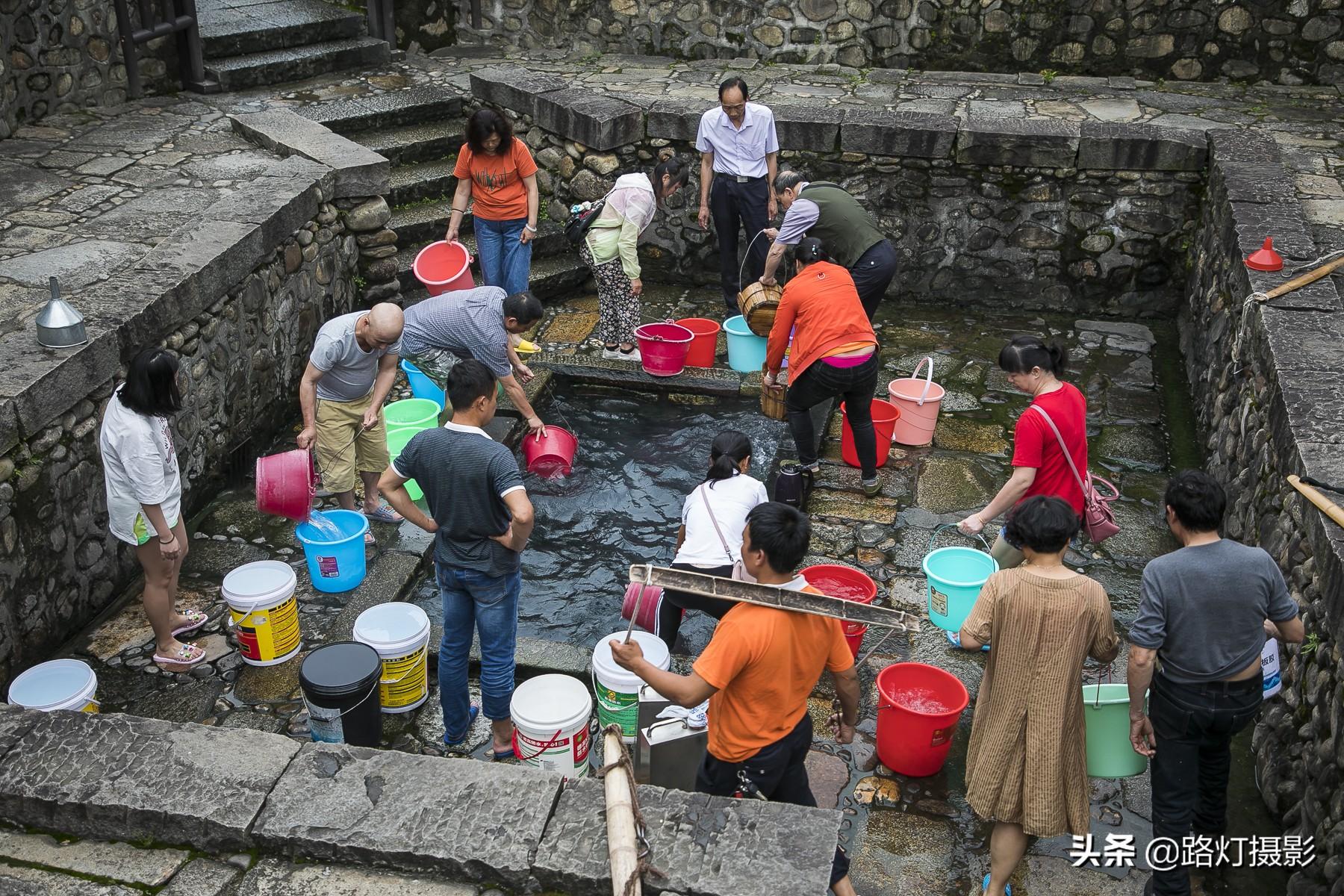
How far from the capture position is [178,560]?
214 inches

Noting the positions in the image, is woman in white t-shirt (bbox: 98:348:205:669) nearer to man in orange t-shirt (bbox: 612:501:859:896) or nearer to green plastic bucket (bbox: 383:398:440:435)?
green plastic bucket (bbox: 383:398:440:435)

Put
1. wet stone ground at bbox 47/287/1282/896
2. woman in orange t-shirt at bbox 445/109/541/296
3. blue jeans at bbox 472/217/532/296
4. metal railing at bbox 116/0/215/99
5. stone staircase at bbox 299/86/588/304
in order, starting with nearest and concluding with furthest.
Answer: wet stone ground at bbox 47/287/1282/896
woman in orange t-shirt at bbox 445/109/541/296
blue jeans at bbox 472/217/532/296
stone staircase at bbox 299/86/588/304
metal railing at bbox 116/0/215/99

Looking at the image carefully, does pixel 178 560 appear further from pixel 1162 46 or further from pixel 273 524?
pixel 1162 46

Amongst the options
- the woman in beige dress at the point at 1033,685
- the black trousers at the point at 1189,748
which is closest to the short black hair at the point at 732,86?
the woman in beige dress at the point at 1033,685

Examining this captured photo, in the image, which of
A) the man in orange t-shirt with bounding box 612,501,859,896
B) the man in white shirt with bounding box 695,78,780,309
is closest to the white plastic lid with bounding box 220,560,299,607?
the man in orange t-shirt with bounding box 612,501,859,896

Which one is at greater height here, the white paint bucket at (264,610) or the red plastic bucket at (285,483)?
the red plastic bucket at (285,483)

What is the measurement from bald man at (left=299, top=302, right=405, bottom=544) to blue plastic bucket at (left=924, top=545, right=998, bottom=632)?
3.04 metres

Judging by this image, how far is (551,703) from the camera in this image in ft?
15.8

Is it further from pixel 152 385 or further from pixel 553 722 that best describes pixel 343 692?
pixel 152 385

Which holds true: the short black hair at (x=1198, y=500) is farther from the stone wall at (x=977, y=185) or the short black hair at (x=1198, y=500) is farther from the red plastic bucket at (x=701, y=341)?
the stone wall at (x=977, y=185)

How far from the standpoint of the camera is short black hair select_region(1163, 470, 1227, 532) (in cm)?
398

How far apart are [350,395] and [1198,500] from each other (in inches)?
170

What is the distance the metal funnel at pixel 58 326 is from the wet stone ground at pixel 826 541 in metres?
1.42

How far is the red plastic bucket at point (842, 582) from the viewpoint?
18.6 ft
